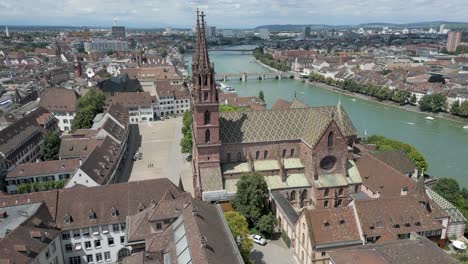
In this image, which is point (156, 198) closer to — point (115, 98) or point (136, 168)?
point (136, 168)

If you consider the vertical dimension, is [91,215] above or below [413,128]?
above

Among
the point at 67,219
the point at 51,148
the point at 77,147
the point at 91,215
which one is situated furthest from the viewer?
the point at 51,148

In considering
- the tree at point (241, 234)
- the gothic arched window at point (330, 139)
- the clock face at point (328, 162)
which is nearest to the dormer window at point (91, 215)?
the tree at point (241, 234)

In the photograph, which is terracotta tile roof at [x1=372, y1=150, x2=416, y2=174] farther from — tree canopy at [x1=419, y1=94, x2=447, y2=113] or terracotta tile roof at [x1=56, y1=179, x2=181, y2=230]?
tree canopy at [x1=419, y1=94, x2=447, y2=113]

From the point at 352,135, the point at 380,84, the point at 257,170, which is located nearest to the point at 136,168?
the point at 257,170

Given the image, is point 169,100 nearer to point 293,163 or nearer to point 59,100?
point 59,100

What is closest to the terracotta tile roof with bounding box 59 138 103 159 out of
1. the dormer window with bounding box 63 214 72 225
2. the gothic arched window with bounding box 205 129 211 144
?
the gothic arched window with bounding box 205 129 211 144

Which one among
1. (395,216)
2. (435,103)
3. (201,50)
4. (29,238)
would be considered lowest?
(435,103)

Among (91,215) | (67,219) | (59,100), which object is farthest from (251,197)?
(59,100)
